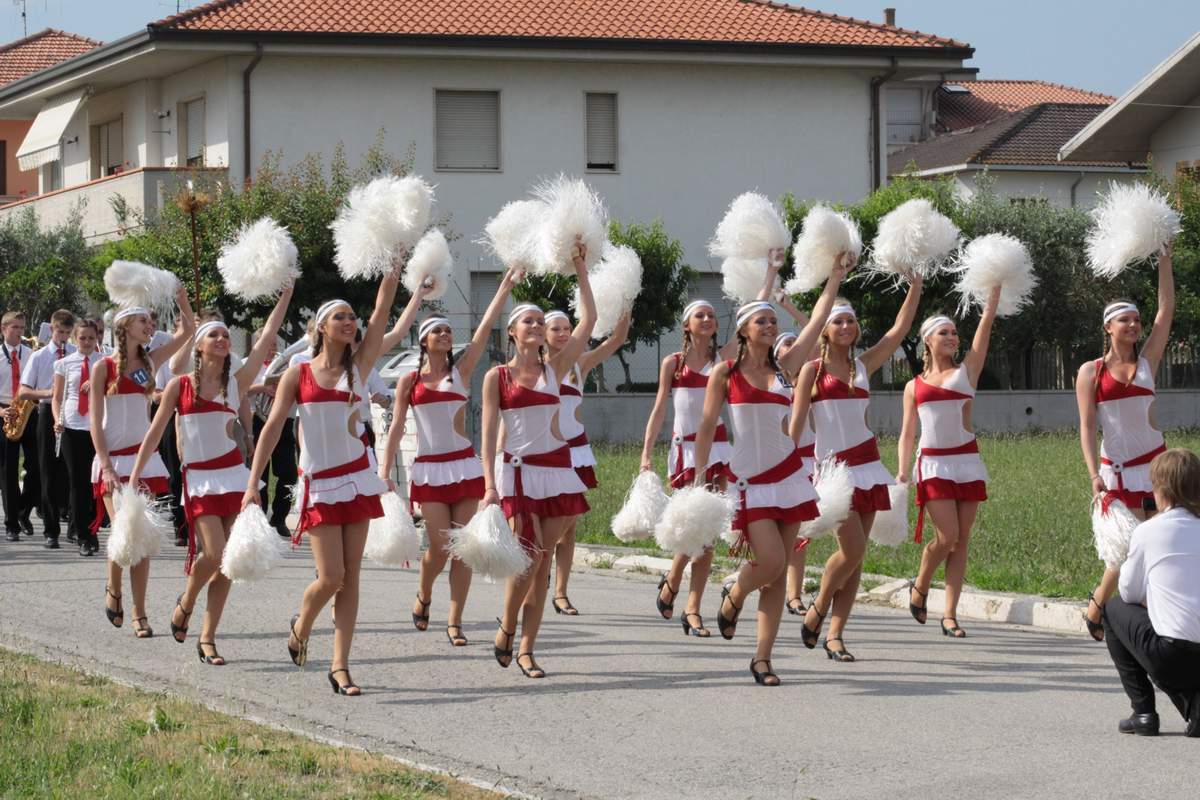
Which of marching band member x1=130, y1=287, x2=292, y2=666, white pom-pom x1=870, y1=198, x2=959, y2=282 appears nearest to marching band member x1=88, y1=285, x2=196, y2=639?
marching band member x1=130, y1=287, x2=292, y2=666

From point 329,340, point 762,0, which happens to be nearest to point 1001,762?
point 329,340

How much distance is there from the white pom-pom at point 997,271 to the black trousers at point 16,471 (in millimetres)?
9823

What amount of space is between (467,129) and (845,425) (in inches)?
1007

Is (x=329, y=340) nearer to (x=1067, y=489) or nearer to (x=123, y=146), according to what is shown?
(x=1067, y=489)

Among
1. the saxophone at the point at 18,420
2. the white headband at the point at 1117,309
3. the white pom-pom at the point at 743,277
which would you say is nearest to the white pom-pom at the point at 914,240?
the white pom-pom at the point at 743,277

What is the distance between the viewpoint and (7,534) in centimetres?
1719

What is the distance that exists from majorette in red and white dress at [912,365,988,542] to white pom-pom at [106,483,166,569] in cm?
451

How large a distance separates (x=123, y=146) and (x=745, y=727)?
33.2 metres

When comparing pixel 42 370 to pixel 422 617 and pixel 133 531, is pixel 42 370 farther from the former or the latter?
pixel 422 617

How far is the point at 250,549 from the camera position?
8812 mm

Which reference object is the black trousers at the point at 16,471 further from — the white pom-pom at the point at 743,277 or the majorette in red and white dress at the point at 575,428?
the white pom-pom at the point at 743,277

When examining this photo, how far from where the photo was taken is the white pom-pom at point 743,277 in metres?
11.1

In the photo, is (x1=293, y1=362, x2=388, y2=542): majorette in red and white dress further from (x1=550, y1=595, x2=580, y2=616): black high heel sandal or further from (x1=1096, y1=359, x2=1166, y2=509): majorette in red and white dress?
(x1=1096, y1=359, x2=1166, y2=509): majorette in red and white dress

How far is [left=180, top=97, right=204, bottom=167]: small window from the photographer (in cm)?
3503
